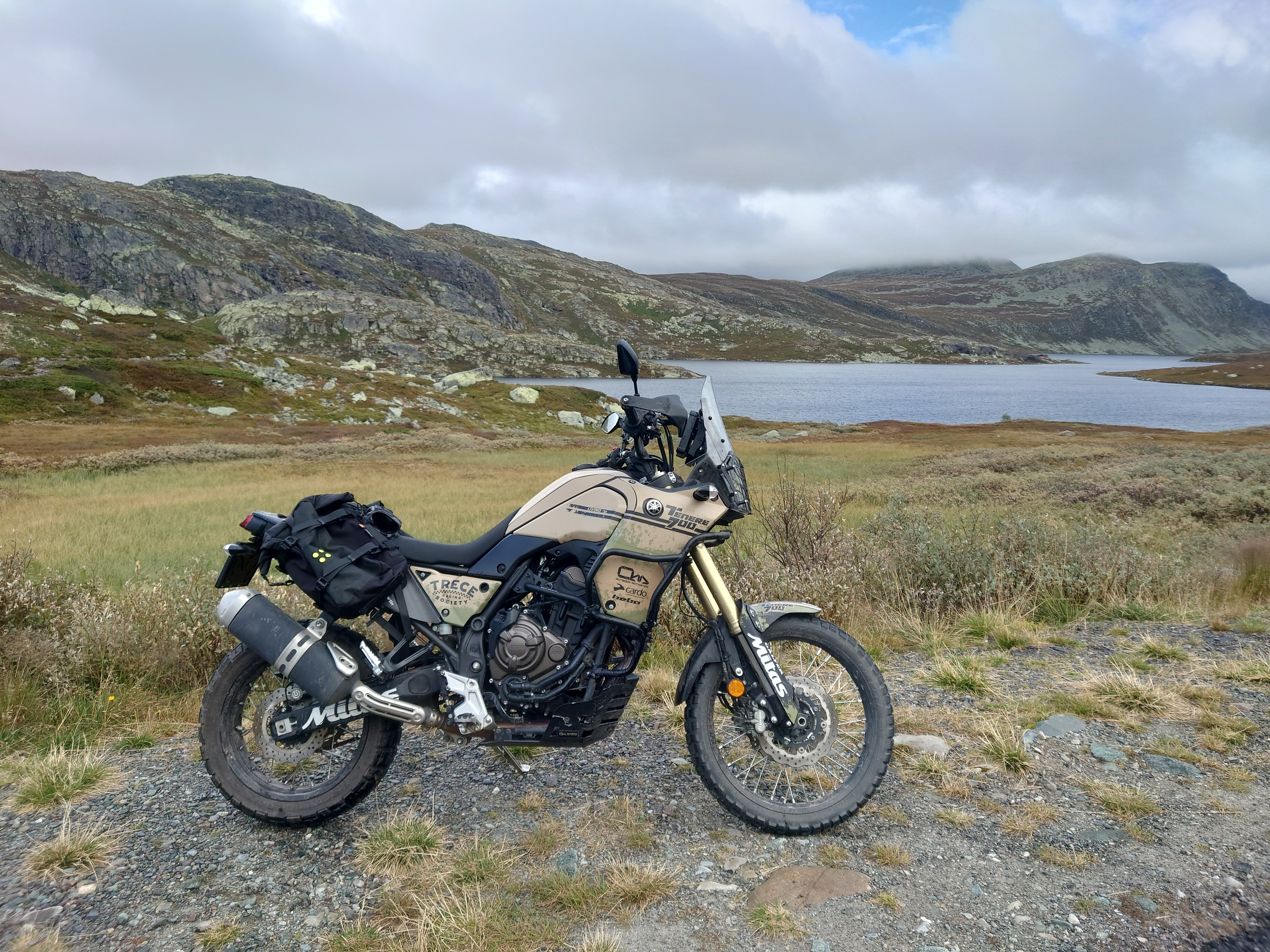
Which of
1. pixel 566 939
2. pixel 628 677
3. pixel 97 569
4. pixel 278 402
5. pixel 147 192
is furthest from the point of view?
pixel 147 192

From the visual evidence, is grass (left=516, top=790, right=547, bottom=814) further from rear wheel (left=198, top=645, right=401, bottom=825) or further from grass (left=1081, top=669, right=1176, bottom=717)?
grass (left=1081, top=669, right=1176, bottom=717)

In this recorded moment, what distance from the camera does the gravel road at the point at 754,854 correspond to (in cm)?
301

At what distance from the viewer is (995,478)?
22.6m

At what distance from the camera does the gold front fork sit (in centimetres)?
379

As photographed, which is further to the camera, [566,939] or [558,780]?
[558,780]

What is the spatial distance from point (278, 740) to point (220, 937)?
100cm

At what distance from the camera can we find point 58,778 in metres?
4.05

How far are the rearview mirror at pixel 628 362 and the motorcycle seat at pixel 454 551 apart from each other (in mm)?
922

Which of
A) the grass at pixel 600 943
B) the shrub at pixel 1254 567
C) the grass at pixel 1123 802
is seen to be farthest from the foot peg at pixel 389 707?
the shrub at pixel 1254 567

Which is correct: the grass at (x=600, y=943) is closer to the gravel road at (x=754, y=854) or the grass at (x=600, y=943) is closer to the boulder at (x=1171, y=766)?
the gravel road at (x=754, y=854)

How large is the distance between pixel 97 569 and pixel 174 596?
5.51 meters

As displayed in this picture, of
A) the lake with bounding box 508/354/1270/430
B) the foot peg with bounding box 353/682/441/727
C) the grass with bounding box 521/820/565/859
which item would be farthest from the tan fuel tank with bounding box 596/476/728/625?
the lake with bounding box 508/354/1270/430

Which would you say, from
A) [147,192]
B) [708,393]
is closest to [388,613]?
[708,393]

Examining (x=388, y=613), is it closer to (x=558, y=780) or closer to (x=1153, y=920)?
(x=558, y=780)
